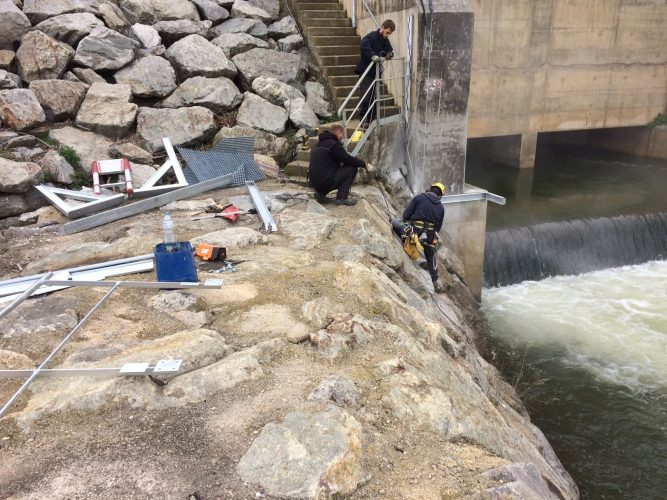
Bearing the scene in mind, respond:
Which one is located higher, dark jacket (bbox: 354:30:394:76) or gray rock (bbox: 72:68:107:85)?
dark jacket (bbox: 354:30:394:76)

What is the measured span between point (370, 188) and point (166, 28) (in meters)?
5.73

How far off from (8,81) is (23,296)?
6184 mm

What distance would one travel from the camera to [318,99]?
10.5 m

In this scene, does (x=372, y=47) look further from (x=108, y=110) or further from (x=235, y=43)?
(x=108, y=110)

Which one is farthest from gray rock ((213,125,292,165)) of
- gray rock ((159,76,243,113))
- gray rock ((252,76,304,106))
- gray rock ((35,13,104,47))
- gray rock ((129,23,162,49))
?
gray rock ((35,13,104,47))

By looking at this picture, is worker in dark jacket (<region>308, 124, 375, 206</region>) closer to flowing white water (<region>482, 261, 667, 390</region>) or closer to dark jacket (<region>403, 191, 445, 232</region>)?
dark jacket (<region>403, 191, 445, 232</region>)

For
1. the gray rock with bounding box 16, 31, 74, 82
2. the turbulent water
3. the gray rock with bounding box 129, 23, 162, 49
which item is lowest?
the turbulent water

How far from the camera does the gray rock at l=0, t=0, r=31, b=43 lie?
9406 millimetres

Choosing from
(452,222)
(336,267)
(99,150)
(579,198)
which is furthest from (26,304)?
(579,198)

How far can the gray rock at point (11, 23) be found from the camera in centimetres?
941

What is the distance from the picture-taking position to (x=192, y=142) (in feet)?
30.3

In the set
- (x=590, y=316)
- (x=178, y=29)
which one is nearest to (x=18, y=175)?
(x=178, y=29)

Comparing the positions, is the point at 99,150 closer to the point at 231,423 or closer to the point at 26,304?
the point at 26,304

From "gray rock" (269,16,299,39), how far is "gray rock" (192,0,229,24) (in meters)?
1.11
